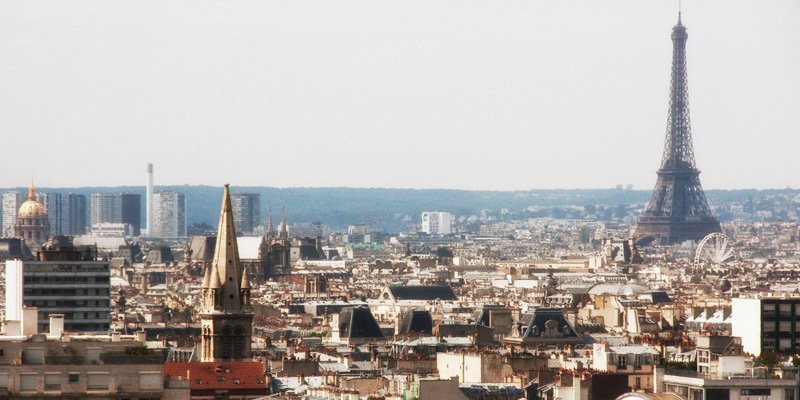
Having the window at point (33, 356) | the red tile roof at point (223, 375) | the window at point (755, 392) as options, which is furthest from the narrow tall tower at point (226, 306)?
the window at point (33, 356)

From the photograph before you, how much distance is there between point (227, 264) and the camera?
79188 millimetres

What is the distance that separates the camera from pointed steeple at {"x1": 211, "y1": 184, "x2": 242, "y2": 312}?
257 ft

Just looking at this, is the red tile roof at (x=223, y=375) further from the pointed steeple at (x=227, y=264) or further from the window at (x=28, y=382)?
the window at (x=28, y=382)

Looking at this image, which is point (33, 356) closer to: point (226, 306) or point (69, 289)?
point (226, 306)

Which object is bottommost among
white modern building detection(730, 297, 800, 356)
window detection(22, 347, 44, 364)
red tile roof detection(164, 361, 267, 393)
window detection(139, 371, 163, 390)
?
red tile roof detection(164, 361, 267, 393)

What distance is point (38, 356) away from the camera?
42344 millimetres

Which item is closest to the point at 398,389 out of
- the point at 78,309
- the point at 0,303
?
the point at 78,309

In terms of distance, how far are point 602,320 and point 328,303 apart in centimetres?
2686

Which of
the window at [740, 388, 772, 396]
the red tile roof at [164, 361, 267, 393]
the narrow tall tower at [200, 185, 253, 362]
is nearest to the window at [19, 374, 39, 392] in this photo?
the window at [740, 388, 772, 396]

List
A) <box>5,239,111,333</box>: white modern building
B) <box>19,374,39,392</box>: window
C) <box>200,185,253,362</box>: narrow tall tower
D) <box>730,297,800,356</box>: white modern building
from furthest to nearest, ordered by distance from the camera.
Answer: <box>5,239,111,333</box>: white modern building
<box>200,185,253,362</box>: narrow tall tower
<box>730,297,800,356</box>: white modern building
<box>19,374,39,392</box>: window

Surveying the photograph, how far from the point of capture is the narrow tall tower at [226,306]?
76.4 m

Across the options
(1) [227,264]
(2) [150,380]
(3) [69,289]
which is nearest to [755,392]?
(2) [150,380]

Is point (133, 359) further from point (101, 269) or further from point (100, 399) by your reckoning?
point (101, 269)

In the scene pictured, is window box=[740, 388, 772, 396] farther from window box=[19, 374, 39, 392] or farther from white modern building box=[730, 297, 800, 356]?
white modern building box=[730, 297, 800, 356]
